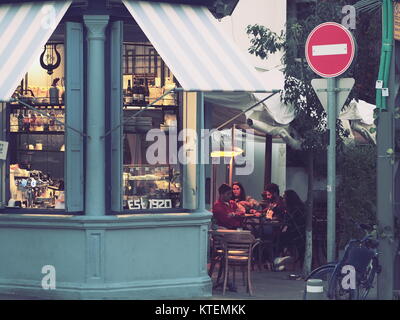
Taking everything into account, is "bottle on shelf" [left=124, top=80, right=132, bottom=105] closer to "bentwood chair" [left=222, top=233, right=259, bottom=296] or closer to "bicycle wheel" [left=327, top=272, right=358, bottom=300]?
"bentwood chair" [left=222, top=233, right=259, bottom=296]

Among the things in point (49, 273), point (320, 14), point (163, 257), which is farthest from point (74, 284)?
point (320, 14)

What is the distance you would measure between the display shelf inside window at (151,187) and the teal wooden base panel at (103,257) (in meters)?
0.37

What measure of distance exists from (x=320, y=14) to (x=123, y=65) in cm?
371

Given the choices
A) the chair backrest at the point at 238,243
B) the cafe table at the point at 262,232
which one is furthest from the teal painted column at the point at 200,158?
the cafe table at the point at 262,232

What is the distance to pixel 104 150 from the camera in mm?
13914

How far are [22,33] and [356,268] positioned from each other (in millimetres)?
5104

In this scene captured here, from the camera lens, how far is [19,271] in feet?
46.1

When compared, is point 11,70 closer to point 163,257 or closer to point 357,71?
point 163,257

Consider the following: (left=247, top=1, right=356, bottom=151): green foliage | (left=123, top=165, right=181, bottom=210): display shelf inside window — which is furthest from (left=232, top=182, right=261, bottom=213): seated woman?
(left=123, top=165, right=181, bottom=210): display shelf inside window

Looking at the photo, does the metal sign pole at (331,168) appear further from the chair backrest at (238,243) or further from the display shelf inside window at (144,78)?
the display shelf inside window at (144,78)

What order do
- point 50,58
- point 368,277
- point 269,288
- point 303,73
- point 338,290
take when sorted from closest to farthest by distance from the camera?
point 338,290 → point 368,277 → point 50,58 → point 269,288 → point 303,73

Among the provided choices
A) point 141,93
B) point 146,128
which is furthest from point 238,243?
point 141,93

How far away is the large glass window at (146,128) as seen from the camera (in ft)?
46.9

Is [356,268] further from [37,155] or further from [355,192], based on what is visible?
[37,155]
